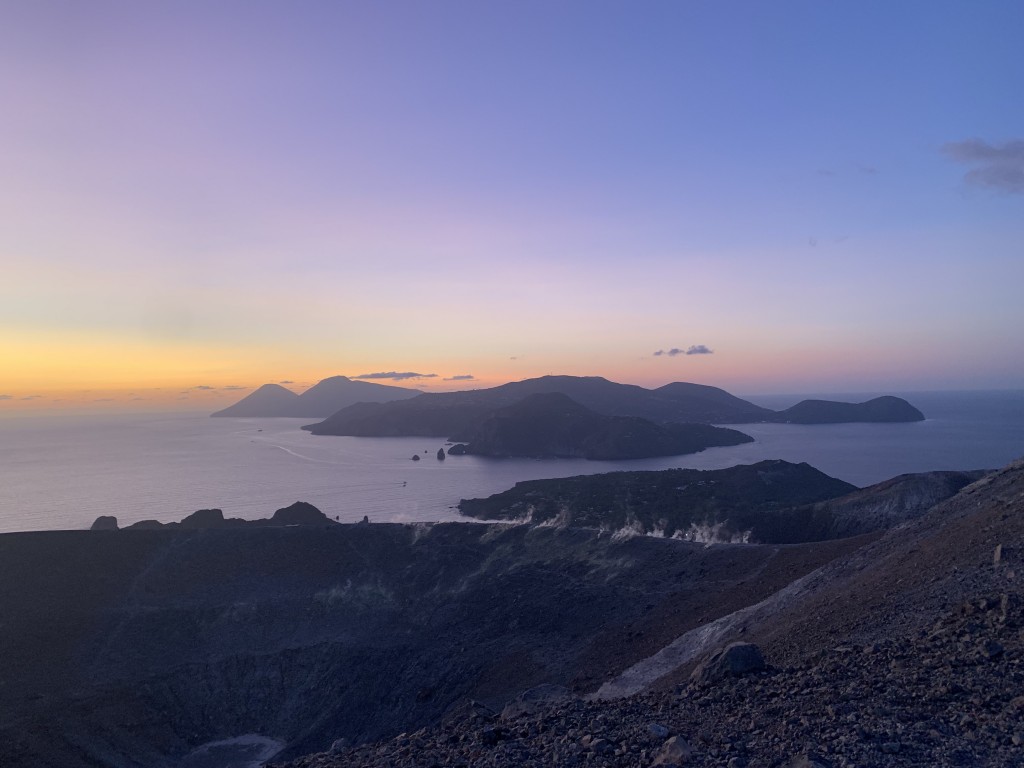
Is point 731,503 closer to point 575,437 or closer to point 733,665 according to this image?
point 733,665

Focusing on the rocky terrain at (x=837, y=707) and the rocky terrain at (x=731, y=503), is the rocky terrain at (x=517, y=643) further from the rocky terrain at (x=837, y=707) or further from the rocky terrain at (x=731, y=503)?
the rocky terrain at (x=731, y=503)

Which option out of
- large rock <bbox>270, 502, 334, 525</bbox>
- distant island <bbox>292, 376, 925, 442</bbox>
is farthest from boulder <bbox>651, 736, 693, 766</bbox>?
distant island <bbox>292, 376, 925, 442</bbox>

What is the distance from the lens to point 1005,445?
11344cm

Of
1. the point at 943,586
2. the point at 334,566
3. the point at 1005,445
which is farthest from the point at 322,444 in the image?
the point at 943,586

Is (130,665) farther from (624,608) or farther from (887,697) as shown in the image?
(887,697)

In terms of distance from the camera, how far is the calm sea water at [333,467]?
7500 cm

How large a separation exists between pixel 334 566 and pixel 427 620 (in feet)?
22.8

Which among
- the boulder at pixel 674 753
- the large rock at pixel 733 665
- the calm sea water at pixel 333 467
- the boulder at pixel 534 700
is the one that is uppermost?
the boulder at pixel 674 753

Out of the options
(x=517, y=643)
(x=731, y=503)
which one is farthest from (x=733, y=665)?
(x=731, y=503)

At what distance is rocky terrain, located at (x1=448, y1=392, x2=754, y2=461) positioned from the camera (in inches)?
4564

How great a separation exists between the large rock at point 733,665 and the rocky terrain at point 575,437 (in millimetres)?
103867

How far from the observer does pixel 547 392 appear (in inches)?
6486

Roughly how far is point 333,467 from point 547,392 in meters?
70.4

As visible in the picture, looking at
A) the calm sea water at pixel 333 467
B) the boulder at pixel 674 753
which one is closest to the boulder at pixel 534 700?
the boulder at pixel 674 753
